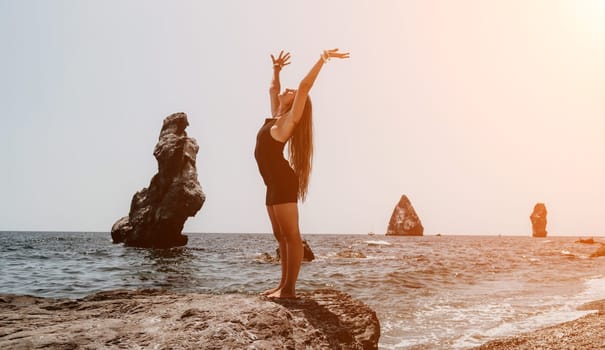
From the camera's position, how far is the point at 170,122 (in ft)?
148

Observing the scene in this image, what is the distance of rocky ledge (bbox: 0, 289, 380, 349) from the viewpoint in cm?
349

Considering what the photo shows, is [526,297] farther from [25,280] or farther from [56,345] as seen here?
[25,280]

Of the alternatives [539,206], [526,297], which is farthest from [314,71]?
[539,206]

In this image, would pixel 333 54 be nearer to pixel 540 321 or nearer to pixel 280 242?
pixel 280 242

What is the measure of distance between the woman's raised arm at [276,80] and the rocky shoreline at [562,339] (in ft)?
16.1

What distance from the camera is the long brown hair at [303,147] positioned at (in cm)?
519

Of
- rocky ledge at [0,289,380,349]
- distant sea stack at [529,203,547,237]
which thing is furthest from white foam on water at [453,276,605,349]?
distant sea stack at [529,203,547,237]

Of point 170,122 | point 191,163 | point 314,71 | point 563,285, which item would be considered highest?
point 170,122

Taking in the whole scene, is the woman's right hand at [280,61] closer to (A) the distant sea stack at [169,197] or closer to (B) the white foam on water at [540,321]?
(B) the white foam on water at [540,321]

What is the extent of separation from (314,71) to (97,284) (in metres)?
13.9

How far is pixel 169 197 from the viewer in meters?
42.2

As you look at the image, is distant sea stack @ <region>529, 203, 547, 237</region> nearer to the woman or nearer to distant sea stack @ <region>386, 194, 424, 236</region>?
distant sea stack @ <region>386, 194, 424, 236</region>

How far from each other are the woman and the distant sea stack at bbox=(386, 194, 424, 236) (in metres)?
167

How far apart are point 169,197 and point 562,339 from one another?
129 ft
